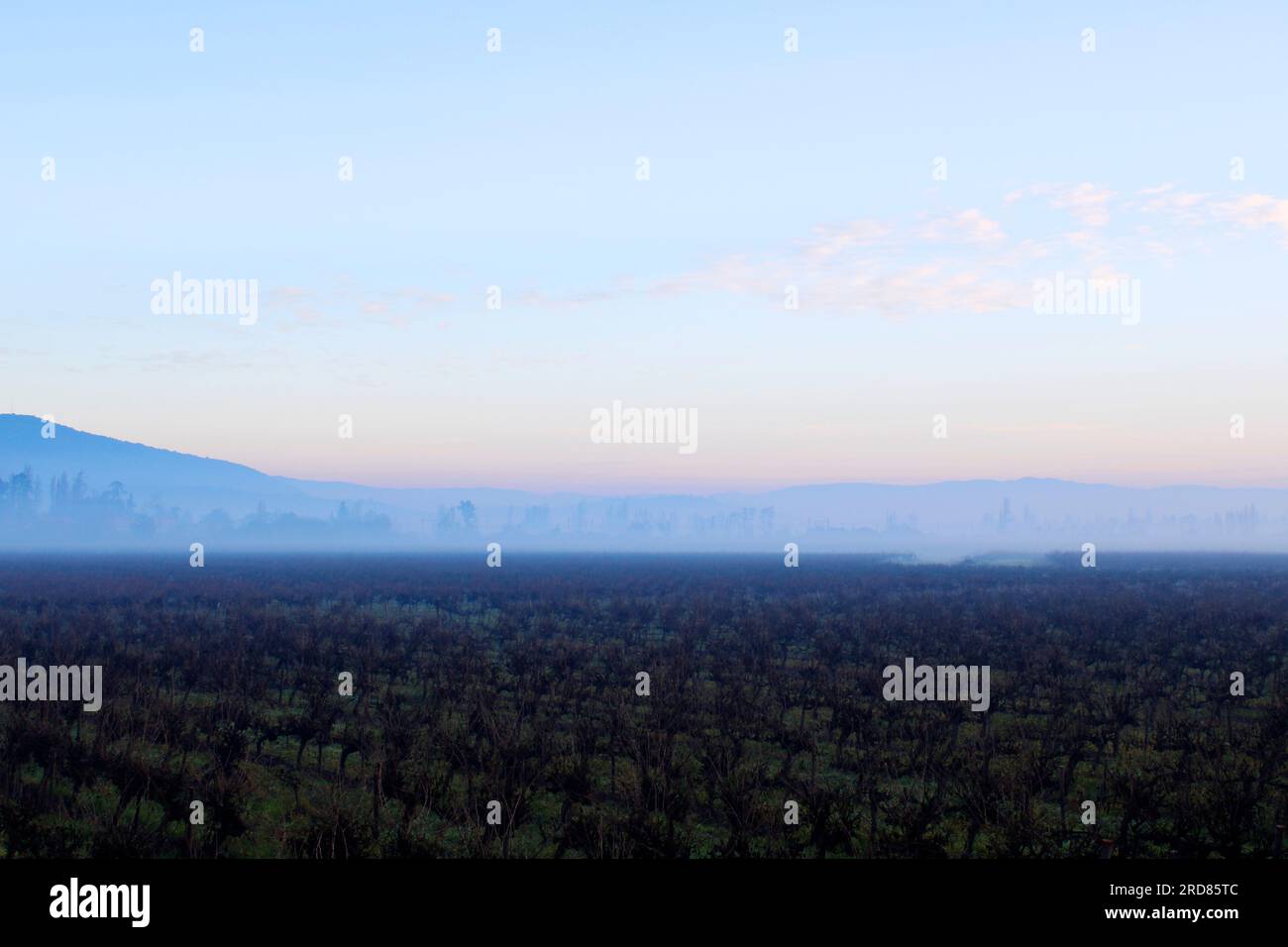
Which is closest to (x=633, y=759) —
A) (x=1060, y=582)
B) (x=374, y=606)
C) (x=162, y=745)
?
(x=162, y=745)

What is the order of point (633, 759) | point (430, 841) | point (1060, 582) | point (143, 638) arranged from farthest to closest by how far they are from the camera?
point (1060, 582) < point (143, 638) < point (633, 759) < point (430, 841)

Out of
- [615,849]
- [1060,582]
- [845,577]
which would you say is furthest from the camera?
[845,577]

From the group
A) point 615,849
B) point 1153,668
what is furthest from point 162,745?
point 1153,668
